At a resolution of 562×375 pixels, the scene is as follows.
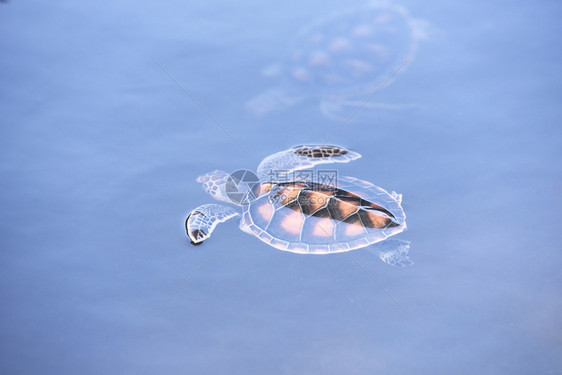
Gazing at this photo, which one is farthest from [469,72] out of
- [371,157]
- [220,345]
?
[220,345]

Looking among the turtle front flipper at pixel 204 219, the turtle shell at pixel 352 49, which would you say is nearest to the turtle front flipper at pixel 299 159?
the turtle front flipper at pixel 204 219

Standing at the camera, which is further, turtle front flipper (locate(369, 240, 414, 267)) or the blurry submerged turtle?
the blurry submerged turtle

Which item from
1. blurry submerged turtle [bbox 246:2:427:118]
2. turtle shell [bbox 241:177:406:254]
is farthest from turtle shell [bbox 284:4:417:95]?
turtle shell [bbox 241:177:406:254]

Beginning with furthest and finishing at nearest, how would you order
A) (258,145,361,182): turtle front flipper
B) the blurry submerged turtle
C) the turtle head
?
the blurry submerged turtle, (258,145,361,182): turtle front flipper, the turtle head

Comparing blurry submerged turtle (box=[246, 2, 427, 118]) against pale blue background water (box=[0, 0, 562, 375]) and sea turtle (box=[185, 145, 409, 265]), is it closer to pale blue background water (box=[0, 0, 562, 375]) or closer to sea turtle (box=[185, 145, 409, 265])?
pale blue background water (box=[0, 0, 562, 375])

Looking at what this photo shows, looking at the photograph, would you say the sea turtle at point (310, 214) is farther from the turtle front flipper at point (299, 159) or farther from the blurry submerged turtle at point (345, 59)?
the blurry submerged turtle at point (345, 59)

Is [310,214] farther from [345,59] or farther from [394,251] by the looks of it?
[345,59]

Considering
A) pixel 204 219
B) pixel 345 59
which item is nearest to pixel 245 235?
pixel 204 219
